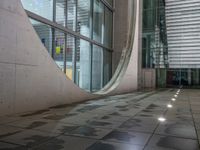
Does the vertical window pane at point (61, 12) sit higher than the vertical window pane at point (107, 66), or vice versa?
the vertical window pane at point (61, 12)

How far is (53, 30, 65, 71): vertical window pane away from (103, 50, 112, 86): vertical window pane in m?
4.57

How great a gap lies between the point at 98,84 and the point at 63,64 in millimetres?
3755

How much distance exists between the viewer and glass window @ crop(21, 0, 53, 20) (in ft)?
18.5

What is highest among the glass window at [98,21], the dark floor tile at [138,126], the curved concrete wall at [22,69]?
the glass window at [98,21]

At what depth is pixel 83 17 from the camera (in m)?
9.21

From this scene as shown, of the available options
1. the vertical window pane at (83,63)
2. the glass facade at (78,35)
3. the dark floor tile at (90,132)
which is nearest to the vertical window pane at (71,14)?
the glass facade at (78,35)

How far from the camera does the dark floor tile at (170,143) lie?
2424 millimetres

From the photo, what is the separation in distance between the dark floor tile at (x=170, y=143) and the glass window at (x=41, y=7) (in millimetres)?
4498

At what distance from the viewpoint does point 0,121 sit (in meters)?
3.45

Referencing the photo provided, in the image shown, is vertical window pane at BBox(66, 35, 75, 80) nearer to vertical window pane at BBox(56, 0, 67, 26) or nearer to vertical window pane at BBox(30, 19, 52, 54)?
vertical window pane at BBox(56, 0, 67, 26)

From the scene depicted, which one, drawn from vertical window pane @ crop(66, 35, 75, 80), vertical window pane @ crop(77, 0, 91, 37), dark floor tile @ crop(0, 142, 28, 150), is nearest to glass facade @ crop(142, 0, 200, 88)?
vertical window pane @ crop(77, 0, 91, 37)

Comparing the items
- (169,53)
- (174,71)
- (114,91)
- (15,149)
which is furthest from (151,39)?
(15,149)

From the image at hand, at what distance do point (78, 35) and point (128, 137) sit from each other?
6.15 metres

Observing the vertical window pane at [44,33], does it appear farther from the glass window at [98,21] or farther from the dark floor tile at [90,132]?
the glass window at [98,21]
